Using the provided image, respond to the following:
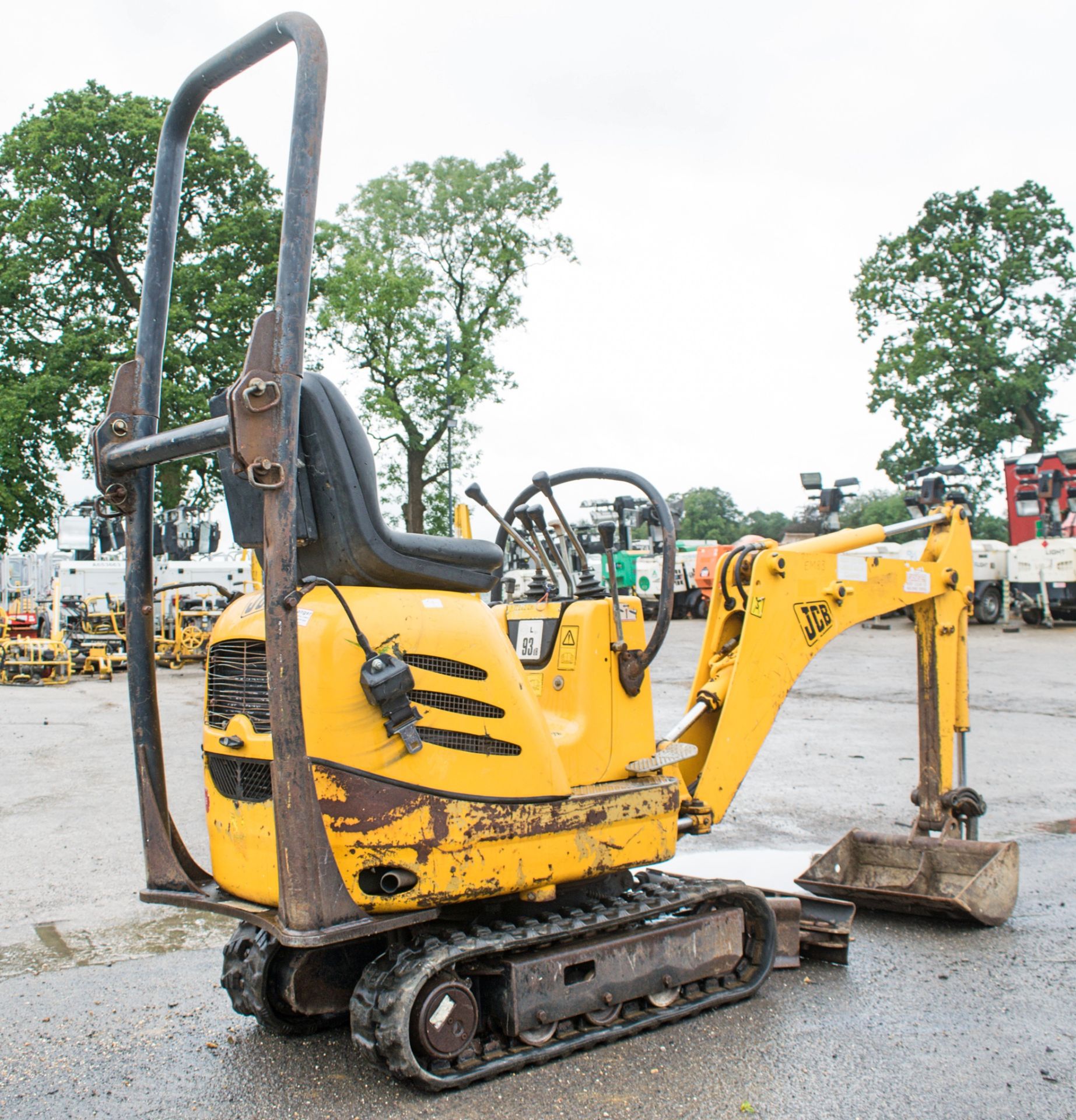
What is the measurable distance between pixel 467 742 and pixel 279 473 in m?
1.09

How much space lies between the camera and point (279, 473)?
121 inches

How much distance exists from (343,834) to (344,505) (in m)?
0.99

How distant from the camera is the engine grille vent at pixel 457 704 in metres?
3.49

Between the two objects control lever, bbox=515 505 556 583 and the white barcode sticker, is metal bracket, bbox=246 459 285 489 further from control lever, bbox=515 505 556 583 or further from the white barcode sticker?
the white barcode sticker

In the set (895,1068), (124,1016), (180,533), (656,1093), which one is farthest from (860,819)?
(180,533)

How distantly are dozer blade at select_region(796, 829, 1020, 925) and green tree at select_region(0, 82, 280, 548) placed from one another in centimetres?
2480

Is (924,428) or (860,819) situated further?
(924,428)

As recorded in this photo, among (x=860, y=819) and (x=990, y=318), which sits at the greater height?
(x=990, y=318)

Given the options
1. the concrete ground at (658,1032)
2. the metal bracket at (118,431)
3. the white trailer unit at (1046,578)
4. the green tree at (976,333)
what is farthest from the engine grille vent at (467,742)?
the green tree at (976,333)

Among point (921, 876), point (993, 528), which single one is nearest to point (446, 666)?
point (921, 876)

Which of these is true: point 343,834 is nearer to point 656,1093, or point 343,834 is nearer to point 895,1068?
point 656,1093

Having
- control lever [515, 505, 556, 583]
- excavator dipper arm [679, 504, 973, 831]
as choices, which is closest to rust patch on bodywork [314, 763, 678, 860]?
excavator dipper arm [679, 504, 973, 831]

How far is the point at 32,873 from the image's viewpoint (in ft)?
20.8

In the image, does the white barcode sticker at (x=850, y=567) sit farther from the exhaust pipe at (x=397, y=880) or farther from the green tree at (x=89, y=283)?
the green tree at (x=89, y=283)
